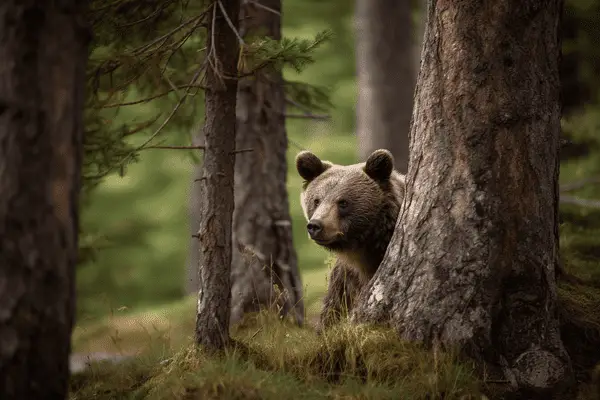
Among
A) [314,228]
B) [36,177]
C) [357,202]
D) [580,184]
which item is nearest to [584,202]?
[580,184]

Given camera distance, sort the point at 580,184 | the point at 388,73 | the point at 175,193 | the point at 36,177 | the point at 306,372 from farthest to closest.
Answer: the point at 175,193, the point at 388,73, the point at 580,184, the point at 306,372, the point at 36,177

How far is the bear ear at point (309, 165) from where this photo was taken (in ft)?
20.3

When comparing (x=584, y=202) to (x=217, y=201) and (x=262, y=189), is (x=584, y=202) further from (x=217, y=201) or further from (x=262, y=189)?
(x=217, y=201)

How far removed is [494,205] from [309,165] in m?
2.27

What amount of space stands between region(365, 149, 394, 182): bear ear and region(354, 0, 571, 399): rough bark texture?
1.34 meters

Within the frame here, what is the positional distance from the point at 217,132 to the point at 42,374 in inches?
80.9

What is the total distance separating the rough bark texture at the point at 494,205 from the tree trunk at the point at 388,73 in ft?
27.8

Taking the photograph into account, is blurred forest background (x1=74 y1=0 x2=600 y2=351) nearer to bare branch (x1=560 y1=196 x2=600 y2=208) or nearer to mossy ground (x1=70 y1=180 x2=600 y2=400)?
bare branch (x1=560 y1=196 x2=600 y2=208)

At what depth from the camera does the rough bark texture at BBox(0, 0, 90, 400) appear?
2.99 m

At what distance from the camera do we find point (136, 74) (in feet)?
15.7

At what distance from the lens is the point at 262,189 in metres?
7.27

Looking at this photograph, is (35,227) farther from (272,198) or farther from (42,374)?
(272,198)

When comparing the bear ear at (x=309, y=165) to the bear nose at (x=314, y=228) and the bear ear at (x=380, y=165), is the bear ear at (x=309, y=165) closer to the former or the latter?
the bear ear at (x=380, y=165)

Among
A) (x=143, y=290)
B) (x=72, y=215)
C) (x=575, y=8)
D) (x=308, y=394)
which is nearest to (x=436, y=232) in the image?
(x=308, y=394)
